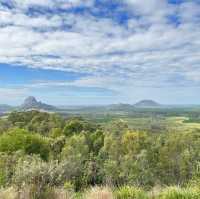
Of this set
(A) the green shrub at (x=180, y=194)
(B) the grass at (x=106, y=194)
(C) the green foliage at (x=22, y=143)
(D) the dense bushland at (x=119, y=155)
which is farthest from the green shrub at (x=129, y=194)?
(C) the green foliage at (x=22, y=143)

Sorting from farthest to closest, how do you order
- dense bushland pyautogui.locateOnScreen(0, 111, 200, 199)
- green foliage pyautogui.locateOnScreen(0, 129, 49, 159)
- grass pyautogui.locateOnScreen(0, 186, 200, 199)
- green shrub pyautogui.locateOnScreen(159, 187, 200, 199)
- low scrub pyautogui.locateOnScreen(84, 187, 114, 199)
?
green foliage pyautogui.locateOnScreen(0, 129, 49, 159) < dense bushland pyautogui.locateOnScreen(0, 111, 200, 199) < green shrub pyautogui.locateOnScreen(159, 187, 200, 199) < low scrub pyautogui.locateOnScreen(84, 187, 114, 199) < grass pyautogui.locateOnScreen(0, 186, 200, 199)

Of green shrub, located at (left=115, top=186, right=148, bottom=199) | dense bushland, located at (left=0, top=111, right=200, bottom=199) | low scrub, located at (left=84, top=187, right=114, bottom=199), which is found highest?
low scrub, located at (left=84, top=187, right=114, bottom=199)

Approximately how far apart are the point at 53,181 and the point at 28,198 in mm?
874

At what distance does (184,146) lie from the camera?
4141 centimetres

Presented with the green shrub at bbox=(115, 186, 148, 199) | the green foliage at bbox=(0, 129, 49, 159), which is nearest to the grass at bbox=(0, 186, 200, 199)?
the green shrub at bbox=(115, 186, 148, 199)

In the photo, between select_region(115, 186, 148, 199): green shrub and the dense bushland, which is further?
the dense bushland

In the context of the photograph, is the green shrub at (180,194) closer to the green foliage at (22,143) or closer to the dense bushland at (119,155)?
the dense bushland at (119,155)

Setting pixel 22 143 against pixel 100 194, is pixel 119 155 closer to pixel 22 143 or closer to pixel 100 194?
pixel 22 143

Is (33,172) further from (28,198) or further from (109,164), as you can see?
(109,164)

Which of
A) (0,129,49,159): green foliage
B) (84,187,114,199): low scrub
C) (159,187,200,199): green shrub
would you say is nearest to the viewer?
(84,187,114,199): low scrub

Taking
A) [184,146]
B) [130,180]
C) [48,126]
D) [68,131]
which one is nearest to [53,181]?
[130,180]

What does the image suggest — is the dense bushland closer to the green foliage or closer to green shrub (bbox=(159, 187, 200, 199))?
the green foliage

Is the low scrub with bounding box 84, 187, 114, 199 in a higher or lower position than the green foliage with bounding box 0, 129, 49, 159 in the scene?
higher

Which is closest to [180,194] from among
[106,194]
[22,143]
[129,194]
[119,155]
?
[129,194]
